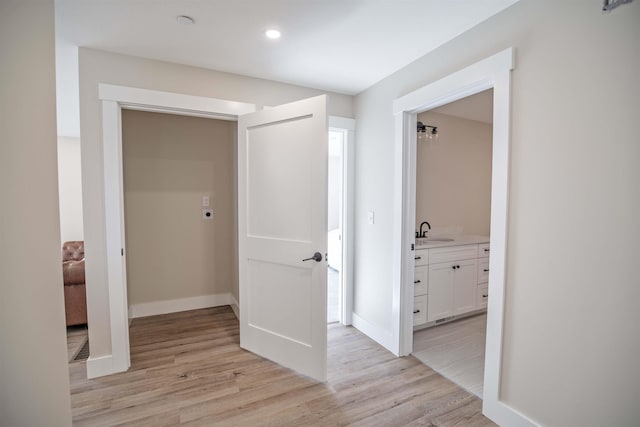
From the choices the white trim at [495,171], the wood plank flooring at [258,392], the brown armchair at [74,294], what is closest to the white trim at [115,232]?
the wood plank flooring at [258,392]

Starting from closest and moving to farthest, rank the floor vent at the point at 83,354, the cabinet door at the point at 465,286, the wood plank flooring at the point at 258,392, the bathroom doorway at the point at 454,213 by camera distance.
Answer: the wood plank flooring at the point at 258,392
the floor vent at the point at 83,354
the bathroom doorway at the point at 454,213
the cabinet door at the point at 465,286

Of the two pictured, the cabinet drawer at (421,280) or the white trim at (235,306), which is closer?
the cabinet drawer at (421,280)

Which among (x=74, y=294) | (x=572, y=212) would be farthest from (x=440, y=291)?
(x=74, y=294)

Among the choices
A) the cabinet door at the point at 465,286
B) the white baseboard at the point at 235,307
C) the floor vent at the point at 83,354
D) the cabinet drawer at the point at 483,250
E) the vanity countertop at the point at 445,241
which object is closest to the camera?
the floor vent at the point at 83,354

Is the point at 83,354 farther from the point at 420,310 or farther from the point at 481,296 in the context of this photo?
the point at 481,296

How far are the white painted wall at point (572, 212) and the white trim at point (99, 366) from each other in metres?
2.74

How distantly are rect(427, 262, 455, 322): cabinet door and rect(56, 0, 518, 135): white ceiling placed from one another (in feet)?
6.45

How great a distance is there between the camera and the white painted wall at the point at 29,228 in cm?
83

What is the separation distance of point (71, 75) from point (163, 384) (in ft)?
9.18

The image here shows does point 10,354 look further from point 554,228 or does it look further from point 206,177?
point 206,177

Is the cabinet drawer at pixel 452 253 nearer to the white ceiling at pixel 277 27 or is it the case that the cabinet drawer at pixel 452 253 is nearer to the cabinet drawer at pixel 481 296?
the cabinet drawer at pixel 481 296

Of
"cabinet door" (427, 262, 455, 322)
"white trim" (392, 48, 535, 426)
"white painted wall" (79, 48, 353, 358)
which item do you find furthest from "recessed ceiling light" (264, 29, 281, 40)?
"cabinet door" (427, 262, 455, 322)

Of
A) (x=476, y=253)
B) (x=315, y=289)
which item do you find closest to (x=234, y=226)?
(x=315, y=289)

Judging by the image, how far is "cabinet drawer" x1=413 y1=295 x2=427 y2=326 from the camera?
2.91m
